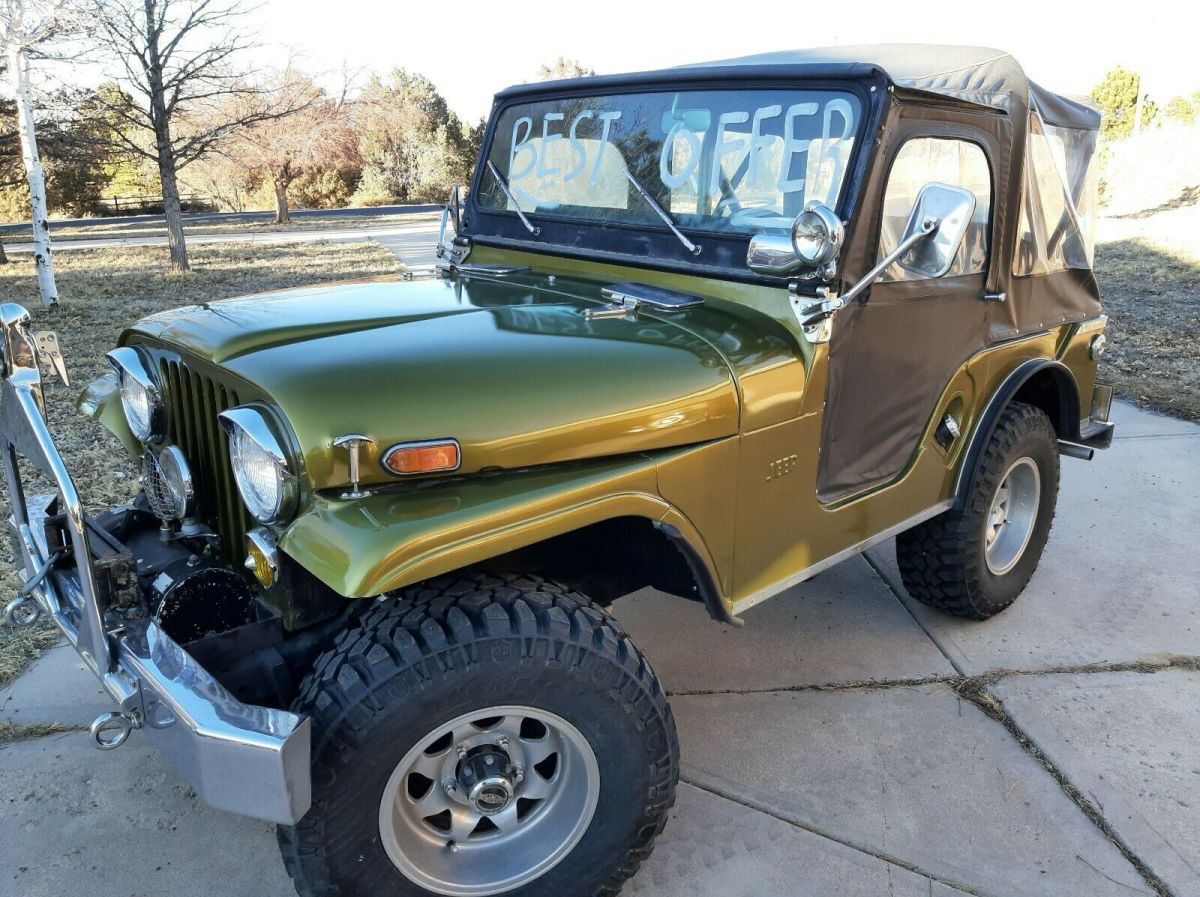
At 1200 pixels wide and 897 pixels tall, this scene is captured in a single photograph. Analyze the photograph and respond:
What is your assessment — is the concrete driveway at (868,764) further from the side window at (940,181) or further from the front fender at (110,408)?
the side window at (940,181)

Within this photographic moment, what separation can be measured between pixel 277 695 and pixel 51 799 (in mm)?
1074

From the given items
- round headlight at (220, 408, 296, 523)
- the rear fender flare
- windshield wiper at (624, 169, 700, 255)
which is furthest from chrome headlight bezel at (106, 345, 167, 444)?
the rear fender flare

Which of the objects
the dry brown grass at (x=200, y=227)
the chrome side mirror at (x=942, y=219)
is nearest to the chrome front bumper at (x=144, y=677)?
the chrome side mirror at (x=942, y=219)

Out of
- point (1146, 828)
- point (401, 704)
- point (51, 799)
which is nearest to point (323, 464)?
point (401, 704)

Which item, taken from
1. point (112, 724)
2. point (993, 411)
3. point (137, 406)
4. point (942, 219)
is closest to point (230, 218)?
point (137, 406)

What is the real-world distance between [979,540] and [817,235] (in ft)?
5.49

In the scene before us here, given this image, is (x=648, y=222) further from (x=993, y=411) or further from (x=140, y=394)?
(x=140, y=394)

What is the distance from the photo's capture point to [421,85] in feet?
105

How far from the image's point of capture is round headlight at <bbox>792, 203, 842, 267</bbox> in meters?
2.31

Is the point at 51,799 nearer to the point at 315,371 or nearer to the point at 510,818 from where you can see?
Result: the point at 510,818

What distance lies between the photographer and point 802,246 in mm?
2361

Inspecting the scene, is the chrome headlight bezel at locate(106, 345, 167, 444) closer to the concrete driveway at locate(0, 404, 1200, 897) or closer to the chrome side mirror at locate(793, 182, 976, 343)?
the concrete driveway at locate(0, 404, 1200, 897)

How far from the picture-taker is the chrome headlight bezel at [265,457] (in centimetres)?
191

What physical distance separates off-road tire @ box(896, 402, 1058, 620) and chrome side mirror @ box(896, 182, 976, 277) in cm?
123
